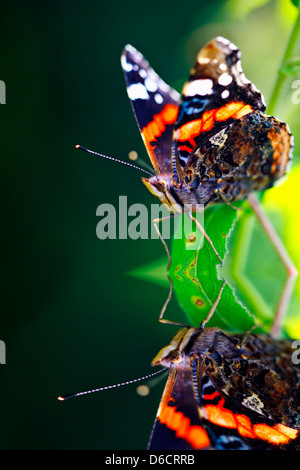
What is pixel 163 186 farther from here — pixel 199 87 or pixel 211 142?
pixel 199 87

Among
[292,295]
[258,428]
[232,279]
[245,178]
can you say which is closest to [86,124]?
[245,178]

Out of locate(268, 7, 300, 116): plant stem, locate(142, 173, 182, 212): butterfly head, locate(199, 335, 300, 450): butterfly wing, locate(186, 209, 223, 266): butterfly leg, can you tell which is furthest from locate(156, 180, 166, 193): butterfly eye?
locate(199, 335, 300, 450): butterfly wing

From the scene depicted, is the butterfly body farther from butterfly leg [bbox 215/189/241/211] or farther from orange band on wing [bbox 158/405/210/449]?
orange band on wing [bbox 158/405/210/449]

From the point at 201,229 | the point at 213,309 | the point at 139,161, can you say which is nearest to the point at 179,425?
the point at 213,309

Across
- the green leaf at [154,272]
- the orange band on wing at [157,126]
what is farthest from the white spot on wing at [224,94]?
the green leaf at [154,272]

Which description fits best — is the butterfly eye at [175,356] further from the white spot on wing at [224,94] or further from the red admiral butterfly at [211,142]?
the white spot on wing at [224,94]

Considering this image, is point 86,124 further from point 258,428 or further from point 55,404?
point 258,428
